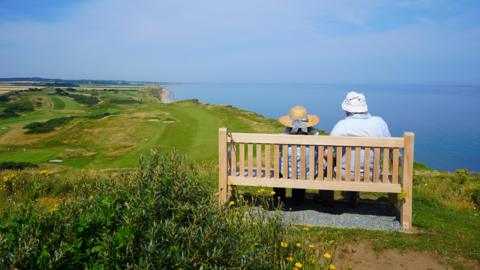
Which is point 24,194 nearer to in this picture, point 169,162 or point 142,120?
point 169,162

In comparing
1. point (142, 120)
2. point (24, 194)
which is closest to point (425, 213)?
point (24, 194)

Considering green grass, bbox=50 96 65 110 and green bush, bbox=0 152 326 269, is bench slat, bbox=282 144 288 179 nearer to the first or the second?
green bush, bbox=0 152 326 269

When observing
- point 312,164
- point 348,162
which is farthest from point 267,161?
point 348,162

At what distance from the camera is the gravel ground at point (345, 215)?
559cm

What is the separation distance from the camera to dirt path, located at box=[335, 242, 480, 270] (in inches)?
167

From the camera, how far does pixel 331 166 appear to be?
18.9 feet

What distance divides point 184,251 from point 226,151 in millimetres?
3435

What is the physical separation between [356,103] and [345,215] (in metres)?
1.64

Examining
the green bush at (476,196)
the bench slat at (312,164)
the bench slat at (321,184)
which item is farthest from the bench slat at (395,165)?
the green bush at (476,196)

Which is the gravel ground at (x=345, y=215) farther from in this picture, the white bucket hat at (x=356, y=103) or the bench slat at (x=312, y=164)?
the white bucket hat at (x=356, y=103)

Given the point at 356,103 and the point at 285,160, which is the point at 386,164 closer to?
the point at 356,103

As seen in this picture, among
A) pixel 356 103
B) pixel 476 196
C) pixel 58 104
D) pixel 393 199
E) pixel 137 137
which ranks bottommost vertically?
pixel 58 104

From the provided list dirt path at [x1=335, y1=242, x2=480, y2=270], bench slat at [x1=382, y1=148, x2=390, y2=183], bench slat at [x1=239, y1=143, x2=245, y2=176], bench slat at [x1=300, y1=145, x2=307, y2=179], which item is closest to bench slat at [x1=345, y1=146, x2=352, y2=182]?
bench slat at [x1=382, y1=148, x2=390, y2=183]

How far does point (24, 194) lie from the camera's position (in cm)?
704
